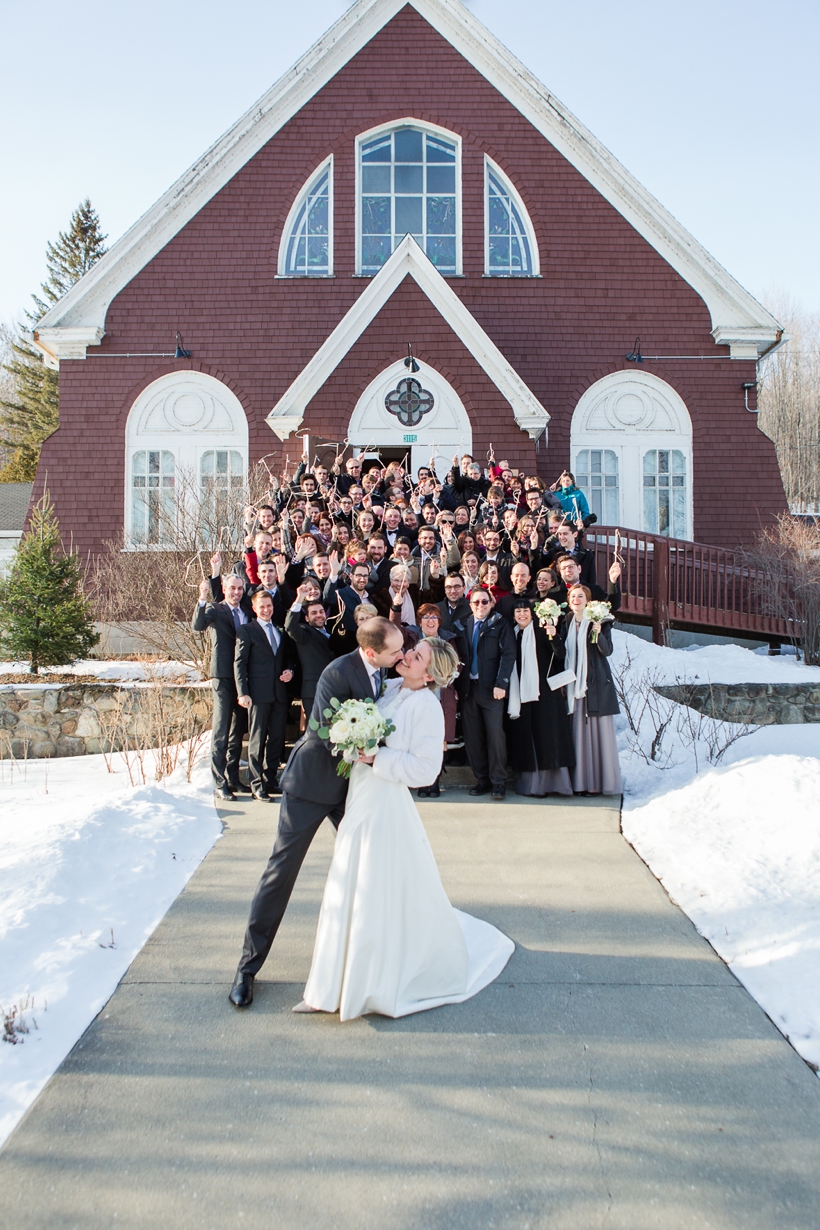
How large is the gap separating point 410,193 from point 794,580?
1009 centimetres

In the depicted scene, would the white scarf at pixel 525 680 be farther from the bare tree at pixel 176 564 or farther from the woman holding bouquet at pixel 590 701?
the bare tree at pixel 176 564

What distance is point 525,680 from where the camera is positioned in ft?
25.3

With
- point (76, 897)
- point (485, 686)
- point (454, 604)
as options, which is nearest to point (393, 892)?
point (76, 897)

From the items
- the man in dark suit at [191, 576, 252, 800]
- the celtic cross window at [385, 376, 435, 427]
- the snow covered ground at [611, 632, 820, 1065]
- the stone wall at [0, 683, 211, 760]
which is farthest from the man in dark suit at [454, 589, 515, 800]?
the celtic cross window at [385, 376, 435, 427]

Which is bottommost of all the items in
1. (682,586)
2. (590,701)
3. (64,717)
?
(64,717)

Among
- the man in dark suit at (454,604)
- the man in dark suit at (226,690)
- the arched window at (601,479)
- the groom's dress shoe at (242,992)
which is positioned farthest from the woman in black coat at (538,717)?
the arched window at (601,479)

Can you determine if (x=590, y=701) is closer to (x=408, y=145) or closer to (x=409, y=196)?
(x=409, y=196)

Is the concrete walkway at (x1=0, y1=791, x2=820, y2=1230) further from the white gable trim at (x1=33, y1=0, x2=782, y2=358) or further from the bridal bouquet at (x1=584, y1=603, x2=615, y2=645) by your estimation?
the white gable trim at (x1=33, y1=0, x2=782, y2=358)

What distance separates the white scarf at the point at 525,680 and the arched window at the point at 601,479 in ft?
30.8

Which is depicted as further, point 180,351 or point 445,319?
point 180,351

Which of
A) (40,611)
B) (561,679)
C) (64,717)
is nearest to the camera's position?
(561,679)

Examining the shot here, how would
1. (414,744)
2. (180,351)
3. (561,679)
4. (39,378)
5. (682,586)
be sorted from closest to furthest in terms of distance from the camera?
(414,744) < (561,679) < (682,586) < (180,351) < (39,378)

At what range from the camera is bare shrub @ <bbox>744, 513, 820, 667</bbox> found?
13.3m

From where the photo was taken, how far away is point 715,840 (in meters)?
5.97
